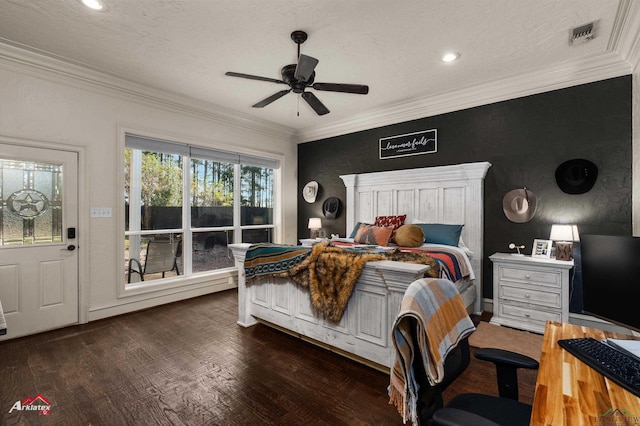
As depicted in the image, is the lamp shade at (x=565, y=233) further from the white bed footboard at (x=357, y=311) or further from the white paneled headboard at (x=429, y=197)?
the white bed footboard at (x=357, y=311)

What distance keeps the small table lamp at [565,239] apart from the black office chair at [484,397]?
247 centimetres

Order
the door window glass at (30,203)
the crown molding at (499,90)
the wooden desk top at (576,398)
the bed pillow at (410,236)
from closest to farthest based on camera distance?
the wooden desk top at (576,398)
the door window glass at (30,203)
the crown molding at (499,90)
the bed pillow at (410,236)

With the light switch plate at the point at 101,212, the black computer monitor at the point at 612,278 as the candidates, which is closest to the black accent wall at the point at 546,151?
the black computer monitor at the point at 612,278

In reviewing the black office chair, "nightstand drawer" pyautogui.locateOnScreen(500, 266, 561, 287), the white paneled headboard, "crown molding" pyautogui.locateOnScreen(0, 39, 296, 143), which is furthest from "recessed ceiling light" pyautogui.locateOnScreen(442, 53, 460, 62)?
"crown molding" pyautogui.locateOnScreen(0, 39, 296, 143)

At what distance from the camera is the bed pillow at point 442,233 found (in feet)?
12.1

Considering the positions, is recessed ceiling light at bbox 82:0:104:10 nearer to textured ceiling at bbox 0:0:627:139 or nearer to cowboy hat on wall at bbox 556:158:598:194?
textured ceiling at bbox 0:0:627:139

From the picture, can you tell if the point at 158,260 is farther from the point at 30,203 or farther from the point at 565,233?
the point at 565,233

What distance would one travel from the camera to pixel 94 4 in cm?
230

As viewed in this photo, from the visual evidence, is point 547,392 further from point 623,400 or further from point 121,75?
point 121,75

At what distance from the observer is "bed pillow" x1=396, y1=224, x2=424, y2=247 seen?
3.60m

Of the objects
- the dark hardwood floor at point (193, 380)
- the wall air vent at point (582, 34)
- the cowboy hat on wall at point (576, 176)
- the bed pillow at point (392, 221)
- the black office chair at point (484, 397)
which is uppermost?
the wall air vent at point (582, 34)

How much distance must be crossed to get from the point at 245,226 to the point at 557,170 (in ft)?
14.9

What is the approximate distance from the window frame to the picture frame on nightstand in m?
4.03

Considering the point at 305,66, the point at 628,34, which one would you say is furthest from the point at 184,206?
the point at 628,34
